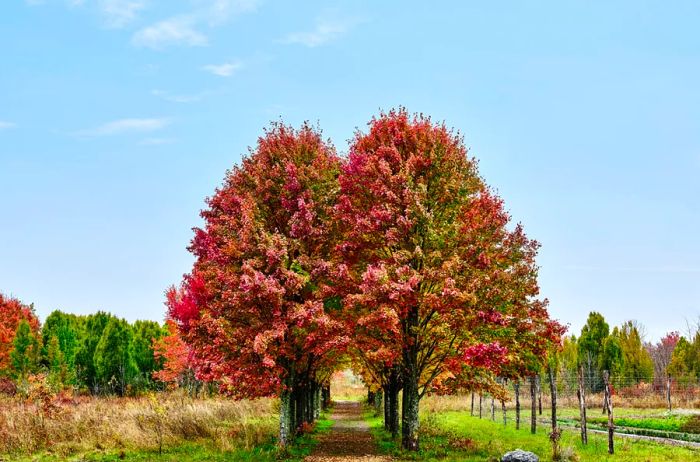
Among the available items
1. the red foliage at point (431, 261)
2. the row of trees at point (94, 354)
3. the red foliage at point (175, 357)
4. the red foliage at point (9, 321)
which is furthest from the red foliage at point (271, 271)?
the red foliage at point (9, 321)

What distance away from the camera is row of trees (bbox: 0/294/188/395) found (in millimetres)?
60844

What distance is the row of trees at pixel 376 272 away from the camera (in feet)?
66.2

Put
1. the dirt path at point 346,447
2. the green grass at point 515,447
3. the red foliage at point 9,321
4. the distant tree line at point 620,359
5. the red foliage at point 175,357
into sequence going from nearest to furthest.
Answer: the green grass at point 515,447 < the dirt path at point 346,447 < the red foliage at point 175,357 < the distant tree line at point 620,359 < the red foliage at point 9,321

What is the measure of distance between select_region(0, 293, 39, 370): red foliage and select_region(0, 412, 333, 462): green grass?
53.8 meters

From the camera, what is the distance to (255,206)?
22.0m

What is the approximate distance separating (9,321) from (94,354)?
21.0 meters

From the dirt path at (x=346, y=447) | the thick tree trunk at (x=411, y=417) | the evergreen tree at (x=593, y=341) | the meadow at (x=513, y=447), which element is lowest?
the dirt path at (x=346, y=447)

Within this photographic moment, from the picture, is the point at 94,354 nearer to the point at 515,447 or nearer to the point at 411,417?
the point at 411,417

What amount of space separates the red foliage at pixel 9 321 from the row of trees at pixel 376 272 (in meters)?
55.6

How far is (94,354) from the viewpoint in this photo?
6322 cm

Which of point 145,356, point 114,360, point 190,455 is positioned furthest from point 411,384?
point 145,356

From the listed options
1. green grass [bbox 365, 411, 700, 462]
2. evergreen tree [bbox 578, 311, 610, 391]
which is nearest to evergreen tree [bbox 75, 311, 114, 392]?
evergreen tree [bbox 578, 311, 610, 391]

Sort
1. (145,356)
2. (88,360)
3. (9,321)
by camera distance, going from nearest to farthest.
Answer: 1. (88,360)
2. (145,356)
3. (9,321)

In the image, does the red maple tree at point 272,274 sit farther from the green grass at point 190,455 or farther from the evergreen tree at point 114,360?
the evergreen tree at point 114,360
